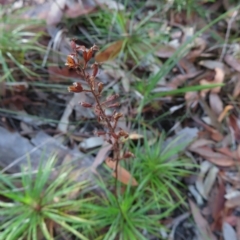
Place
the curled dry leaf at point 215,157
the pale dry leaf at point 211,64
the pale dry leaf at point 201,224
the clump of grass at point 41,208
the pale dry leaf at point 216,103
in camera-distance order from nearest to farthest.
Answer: the clump of grass at point 41,208
the pale dry leaf at point 201,224
the curled dry leaf at point 215,157
the pale dry leaf at point 216,103
the pale dry leaf at point 211,64

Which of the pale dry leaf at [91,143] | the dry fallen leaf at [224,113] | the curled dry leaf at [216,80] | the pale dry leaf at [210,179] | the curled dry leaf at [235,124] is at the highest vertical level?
the pale dry leaf at [91,143]

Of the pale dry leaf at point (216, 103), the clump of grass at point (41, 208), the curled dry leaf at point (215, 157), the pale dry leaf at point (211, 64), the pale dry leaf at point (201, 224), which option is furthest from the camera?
the pale dry leaf at point (211, 64)

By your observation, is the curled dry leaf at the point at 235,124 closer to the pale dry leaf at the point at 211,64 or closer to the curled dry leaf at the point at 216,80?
the curled dry leaf at the point at 216,80

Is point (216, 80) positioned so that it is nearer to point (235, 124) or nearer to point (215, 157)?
point (235, 124)

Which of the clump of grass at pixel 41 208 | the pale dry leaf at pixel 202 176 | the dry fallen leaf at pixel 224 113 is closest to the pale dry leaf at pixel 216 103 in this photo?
the dry fallen leaf at pixel 224 113

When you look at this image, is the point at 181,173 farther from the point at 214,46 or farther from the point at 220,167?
the point at 214,46

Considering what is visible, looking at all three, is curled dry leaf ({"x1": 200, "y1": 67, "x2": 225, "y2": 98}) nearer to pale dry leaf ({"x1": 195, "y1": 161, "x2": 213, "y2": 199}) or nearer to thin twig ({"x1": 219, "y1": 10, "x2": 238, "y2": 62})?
thin twig ({"x1": 219, "y1": 10, "x2": 238, "y2": 62})

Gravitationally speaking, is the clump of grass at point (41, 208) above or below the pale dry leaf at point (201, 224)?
above
